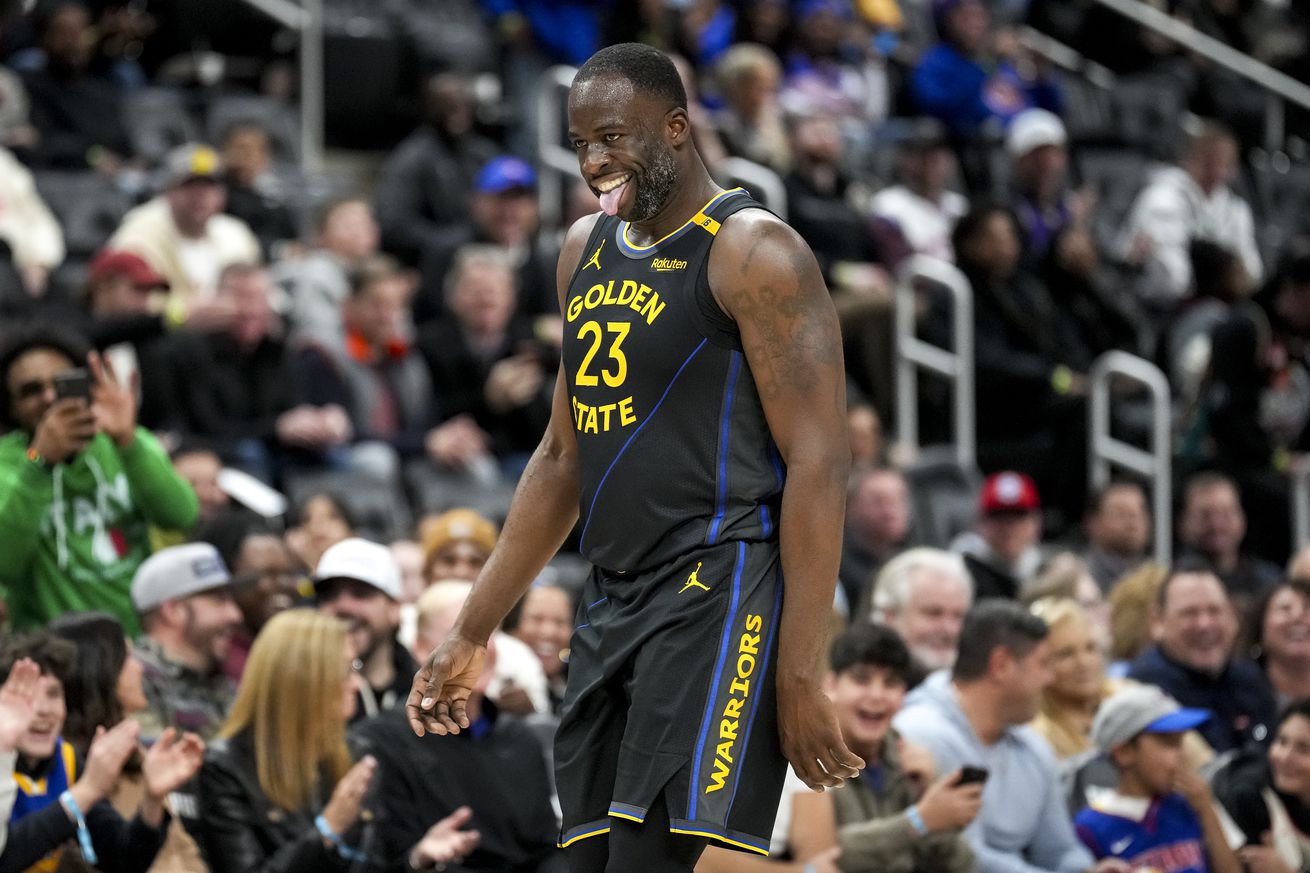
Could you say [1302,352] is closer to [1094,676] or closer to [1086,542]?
[1086,542]

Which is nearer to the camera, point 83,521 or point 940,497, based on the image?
point 83,521

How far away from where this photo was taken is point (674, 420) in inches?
167

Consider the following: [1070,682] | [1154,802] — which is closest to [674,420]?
[1154,802]

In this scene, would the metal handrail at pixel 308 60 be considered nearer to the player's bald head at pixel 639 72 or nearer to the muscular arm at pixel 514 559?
the muscular arm at pixel 514 559

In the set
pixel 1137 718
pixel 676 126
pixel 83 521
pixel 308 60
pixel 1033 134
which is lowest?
pixel 1137 718

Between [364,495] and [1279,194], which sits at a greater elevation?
[1279,194]

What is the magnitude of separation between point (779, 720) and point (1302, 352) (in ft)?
30.9

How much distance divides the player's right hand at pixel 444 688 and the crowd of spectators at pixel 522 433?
59.2 inches

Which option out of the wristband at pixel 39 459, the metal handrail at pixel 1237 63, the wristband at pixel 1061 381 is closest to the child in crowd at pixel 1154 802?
the wristband at pixel 39 459

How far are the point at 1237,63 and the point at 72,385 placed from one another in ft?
41.2

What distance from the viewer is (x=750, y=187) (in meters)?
12.6

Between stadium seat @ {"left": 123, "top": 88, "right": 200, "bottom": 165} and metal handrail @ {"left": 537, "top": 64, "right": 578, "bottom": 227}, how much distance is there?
2.07 meters

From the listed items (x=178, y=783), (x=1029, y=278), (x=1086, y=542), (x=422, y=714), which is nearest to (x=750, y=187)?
(x=1029, y=278)

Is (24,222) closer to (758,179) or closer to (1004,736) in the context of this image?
(758,179)
